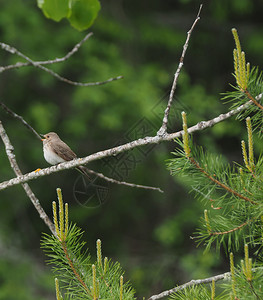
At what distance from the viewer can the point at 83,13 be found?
247 cm

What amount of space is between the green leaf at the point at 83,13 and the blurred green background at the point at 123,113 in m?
5.38

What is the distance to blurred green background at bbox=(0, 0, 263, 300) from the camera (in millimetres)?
8852

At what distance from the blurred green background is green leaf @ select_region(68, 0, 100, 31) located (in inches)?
212

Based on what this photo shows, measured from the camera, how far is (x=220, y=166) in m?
2.38

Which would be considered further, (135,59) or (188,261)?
(135,59)

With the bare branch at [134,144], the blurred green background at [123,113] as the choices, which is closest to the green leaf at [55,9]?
the bare branch at [134,144]

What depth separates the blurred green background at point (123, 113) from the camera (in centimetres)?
885

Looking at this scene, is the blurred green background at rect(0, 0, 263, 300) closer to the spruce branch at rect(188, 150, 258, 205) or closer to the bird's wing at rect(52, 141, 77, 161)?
the bird's wing at rect(52, 141, 77, 161)

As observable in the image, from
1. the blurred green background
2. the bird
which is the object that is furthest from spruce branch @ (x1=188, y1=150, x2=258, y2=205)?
the blurred green background

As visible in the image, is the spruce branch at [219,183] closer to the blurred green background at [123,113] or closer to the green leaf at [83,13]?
the green leaf at [83,13]

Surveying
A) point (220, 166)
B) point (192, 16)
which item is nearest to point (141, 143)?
point (220, 166)

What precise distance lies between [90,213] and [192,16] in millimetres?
4141

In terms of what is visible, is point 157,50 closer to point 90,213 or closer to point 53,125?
point 53,125

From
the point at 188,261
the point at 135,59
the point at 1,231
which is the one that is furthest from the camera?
the point at 135,59
